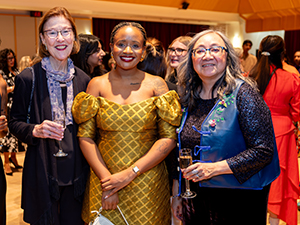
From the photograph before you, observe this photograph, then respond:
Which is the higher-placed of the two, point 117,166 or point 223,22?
point 223,22

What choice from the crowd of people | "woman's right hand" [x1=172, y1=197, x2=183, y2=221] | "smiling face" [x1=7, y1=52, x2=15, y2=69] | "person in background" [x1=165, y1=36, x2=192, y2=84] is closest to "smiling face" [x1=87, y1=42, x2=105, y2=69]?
"person in background" [x1=165, y1=36, x2=192, y2=84]

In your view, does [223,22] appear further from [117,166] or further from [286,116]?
[117,166]

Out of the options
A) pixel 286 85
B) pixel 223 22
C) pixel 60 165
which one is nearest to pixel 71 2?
pixel 223 22

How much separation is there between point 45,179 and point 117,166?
479 mm

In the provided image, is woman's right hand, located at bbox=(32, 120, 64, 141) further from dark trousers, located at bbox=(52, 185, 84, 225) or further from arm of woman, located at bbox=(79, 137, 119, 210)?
dark trousers, located at bbox=(52, 185, 84, 225)

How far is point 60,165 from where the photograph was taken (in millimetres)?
2170

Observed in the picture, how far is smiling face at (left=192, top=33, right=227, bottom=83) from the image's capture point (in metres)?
1.93

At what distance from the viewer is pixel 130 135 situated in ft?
6.87

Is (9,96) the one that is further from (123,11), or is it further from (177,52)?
(123,11)

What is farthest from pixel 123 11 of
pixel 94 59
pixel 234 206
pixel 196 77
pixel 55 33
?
pixel 234 206

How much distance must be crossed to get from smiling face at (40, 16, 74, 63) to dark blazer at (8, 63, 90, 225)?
0.55ft

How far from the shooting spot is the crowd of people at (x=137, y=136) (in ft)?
6.15

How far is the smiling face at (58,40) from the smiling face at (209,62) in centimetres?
89

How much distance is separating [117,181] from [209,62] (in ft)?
3.01
